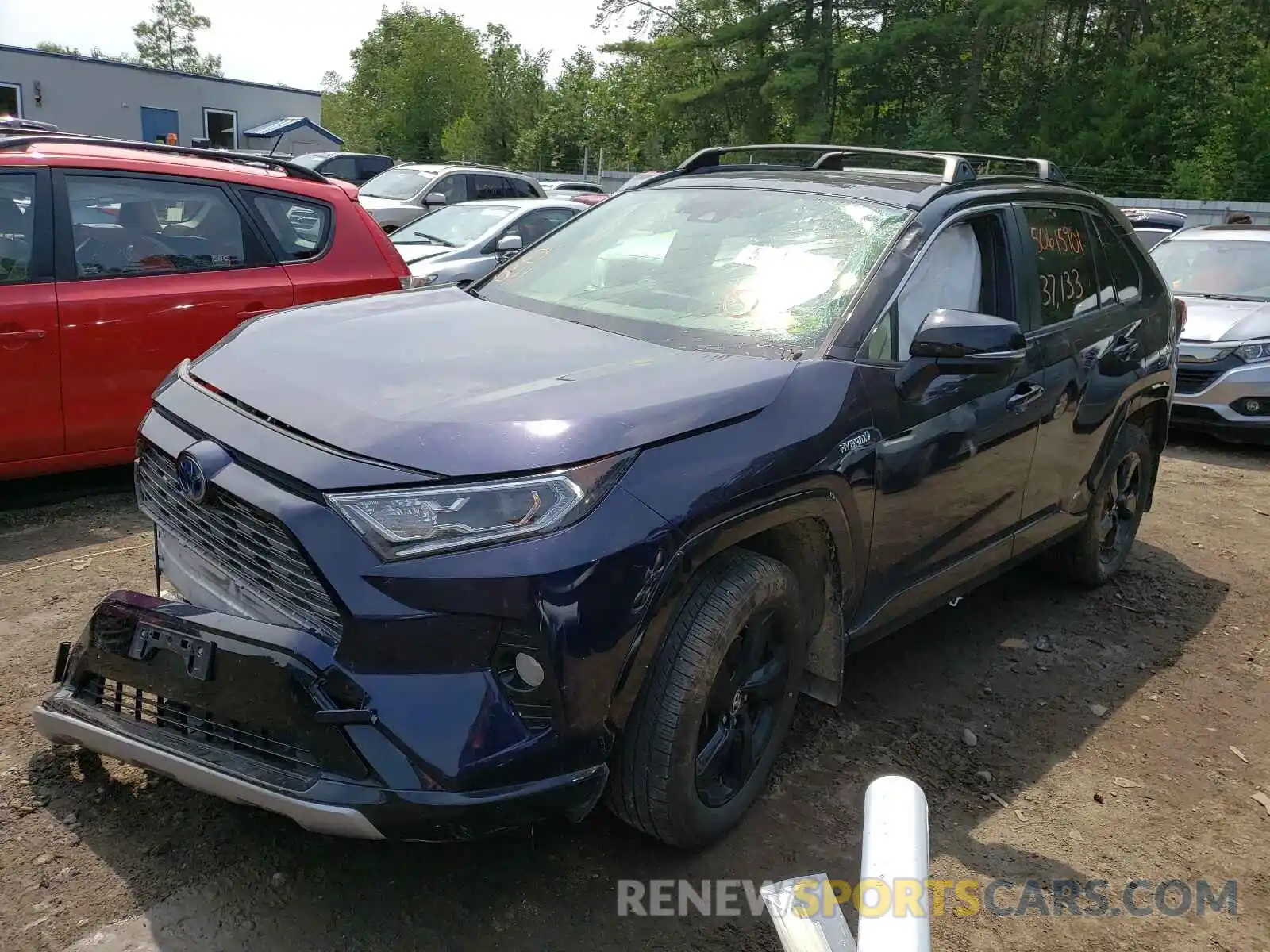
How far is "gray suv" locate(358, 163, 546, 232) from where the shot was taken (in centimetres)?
1450

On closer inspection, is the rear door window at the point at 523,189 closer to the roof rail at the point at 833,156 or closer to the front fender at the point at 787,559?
the roof rail at the point at 833,156

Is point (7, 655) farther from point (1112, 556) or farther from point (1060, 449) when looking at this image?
point (1112, 556)

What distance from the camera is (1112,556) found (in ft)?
16.4

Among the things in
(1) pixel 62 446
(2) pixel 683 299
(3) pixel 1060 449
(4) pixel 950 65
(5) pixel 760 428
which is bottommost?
(1) pixel 62 446

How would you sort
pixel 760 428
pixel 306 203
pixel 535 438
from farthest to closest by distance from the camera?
pixel 306 203 < pixel 760 428 < pixel 535 438

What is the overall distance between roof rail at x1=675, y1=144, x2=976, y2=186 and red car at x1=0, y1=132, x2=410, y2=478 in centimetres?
215

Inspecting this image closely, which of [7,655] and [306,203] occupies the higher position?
[306,203]

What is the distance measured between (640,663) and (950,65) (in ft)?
126

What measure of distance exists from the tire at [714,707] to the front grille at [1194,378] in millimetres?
6350

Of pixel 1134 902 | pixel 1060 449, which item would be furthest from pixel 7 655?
pixel 1060 449

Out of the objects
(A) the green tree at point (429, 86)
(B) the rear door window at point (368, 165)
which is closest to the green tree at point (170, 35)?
(A) the green tree at point (429, 86)

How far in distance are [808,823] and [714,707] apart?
57cm

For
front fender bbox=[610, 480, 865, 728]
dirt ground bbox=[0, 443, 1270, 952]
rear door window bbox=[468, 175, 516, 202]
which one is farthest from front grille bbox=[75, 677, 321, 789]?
rear door window bbox=[468, 175, 516, 202]

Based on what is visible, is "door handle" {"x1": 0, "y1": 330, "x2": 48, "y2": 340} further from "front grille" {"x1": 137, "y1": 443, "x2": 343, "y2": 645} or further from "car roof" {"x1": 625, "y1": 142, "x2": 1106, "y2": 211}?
"car roof" {"x1": 625, "y1": 142, "x2": 1106, "y2": 211}
